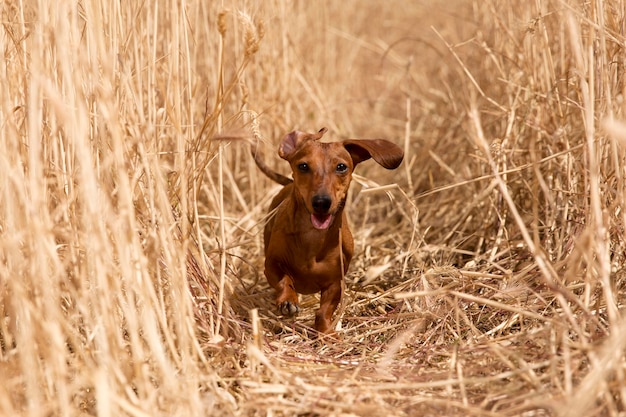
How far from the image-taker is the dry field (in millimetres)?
2428

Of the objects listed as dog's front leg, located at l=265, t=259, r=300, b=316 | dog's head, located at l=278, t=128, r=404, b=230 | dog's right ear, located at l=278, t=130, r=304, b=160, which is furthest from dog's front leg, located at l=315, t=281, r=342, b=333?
dog's right ear, located at l=278, t=130, r=304, b=160

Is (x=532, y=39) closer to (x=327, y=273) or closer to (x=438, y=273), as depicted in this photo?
(x=438, y=273)

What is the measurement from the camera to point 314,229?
348 cm

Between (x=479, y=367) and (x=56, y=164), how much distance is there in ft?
5.37

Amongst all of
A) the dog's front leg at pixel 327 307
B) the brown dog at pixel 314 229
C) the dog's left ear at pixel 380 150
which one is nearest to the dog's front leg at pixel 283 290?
the brown dog at pixel 314 229

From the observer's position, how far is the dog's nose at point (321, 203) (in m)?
3.19

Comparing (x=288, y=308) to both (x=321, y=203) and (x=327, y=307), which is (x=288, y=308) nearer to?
(x=327, y=307)

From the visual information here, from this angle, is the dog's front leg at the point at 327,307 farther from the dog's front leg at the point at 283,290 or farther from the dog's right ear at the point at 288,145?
the dog's right ear at the point at 288,145

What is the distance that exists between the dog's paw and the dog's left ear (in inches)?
27.7

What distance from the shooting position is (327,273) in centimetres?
354

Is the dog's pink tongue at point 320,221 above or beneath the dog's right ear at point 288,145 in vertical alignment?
beneath

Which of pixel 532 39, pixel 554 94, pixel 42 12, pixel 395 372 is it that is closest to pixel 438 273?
pixel 395 372

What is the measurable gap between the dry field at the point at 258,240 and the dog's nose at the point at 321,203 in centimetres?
40

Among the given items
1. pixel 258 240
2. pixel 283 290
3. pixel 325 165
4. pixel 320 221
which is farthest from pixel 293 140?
pixel 258 240
